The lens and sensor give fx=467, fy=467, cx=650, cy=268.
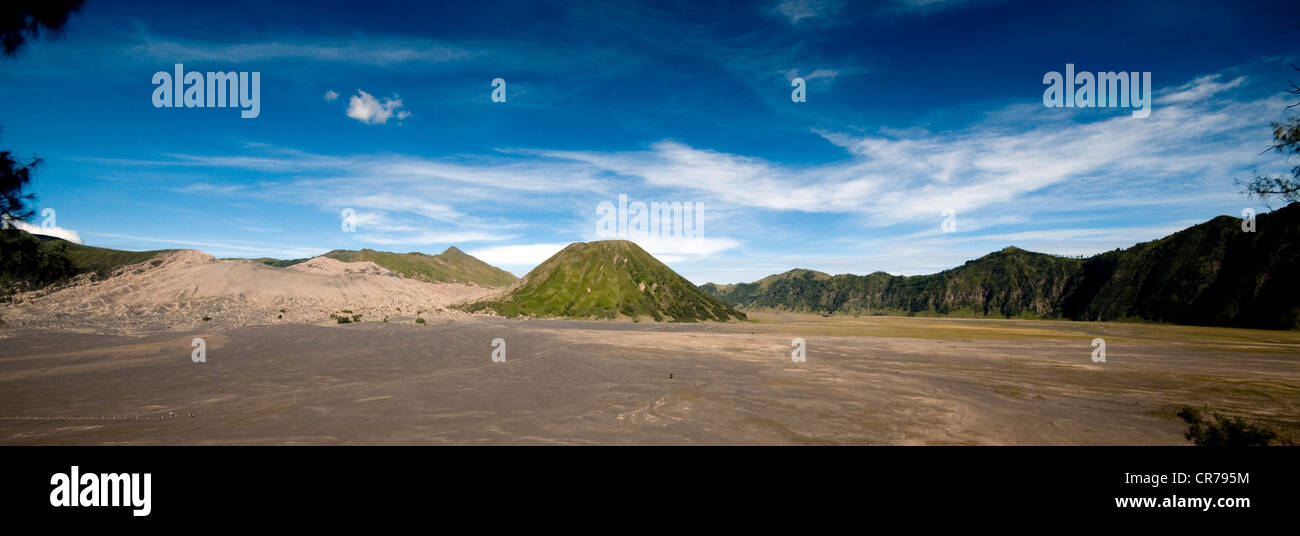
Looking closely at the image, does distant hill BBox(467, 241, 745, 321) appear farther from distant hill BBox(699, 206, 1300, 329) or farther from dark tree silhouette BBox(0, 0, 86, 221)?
distant hill BBox(699, 206, 1300, 329)

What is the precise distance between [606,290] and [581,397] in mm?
85824

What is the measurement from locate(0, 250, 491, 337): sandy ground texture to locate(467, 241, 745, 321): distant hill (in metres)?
24.4

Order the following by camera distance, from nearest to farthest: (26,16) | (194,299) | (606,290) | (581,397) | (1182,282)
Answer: (26,16) → (581,397) → (194,299) → (606,290) → (1182,282)

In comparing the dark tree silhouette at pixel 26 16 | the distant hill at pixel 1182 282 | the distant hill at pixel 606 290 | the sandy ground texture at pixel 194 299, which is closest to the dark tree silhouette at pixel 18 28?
the dark tree silhouette at pixel 26 16

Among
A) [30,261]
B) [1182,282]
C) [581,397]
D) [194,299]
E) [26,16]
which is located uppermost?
[26,16]

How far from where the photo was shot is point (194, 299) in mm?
61500

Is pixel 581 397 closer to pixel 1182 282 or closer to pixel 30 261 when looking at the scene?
pixel 30 261

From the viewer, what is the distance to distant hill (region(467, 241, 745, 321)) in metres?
97.3

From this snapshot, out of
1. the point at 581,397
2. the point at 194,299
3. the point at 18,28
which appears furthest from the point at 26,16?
the point at 194,299

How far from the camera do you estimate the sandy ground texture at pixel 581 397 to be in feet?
37.8

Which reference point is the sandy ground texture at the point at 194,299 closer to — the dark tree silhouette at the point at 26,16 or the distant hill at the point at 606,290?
the distant hill at the point at 606,290

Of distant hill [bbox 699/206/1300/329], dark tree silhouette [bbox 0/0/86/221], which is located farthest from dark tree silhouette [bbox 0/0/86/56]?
distant hill [bbox 699/206/1300/329]

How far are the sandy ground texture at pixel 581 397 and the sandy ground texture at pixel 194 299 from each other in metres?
14.5
